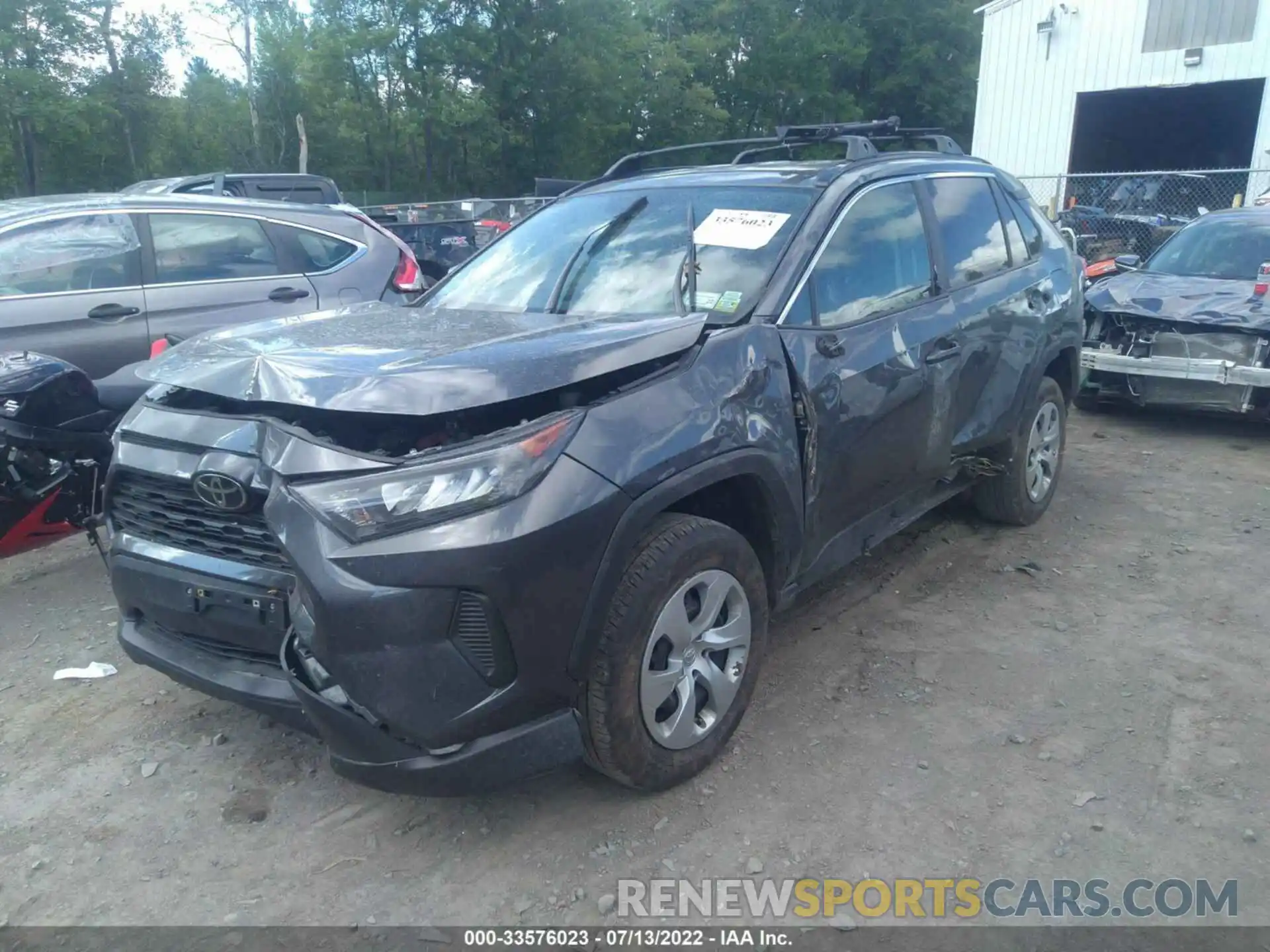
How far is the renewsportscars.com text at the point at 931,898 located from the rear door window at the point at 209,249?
16.0ft

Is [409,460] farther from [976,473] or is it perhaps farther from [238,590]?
[976,473]

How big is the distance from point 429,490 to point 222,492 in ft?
2.37

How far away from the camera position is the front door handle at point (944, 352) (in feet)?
13.1

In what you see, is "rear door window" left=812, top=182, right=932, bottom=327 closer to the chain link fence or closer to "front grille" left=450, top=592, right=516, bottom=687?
"front grille" left=450, top=592, right=516, bottom=687

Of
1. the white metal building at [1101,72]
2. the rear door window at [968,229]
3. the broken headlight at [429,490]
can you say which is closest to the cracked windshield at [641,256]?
the rear door window at [968,229]

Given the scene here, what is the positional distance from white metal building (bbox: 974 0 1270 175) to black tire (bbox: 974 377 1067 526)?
18373mm

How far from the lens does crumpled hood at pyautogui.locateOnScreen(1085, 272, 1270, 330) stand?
6.77 m

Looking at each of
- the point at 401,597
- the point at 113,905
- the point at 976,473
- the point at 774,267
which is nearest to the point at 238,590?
the point at 401,597

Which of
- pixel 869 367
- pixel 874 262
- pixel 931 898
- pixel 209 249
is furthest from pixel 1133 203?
pixel 931 898

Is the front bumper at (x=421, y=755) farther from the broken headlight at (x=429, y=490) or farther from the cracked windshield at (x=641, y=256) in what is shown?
the cracked windshield at (x=641, y=256)

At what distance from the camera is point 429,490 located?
2453 millimetres

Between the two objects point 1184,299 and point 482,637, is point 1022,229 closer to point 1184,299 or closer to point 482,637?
point 1184,299

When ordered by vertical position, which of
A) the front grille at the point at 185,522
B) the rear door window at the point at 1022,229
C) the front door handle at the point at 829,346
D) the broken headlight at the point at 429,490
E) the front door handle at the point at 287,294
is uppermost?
the rear door window at the point at 1022,229

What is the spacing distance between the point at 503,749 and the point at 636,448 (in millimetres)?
870
